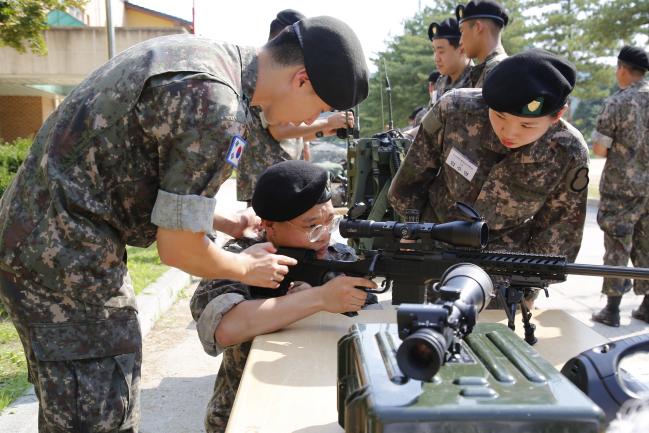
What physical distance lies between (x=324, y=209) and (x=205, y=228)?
73 cm

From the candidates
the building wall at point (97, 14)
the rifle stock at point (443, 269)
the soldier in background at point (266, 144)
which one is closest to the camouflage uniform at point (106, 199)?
the rifle stock at point (443, 269)

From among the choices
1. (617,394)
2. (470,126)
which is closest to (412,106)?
(470,126)

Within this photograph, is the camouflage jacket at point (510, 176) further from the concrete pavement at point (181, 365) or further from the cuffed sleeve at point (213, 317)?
the cuffed sleeve at point (213, 317)

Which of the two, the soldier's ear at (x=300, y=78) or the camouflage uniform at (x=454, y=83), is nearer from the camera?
the soldier's ear at (x=300, y=78)

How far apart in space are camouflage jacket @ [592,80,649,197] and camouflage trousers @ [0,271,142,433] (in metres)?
4.43

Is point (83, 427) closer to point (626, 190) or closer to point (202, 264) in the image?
point (202, 264)

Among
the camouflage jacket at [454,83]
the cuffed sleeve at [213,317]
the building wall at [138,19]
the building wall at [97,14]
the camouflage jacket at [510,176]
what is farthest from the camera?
the building wall at [138,19]

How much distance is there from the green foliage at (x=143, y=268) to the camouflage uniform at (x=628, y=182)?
12.3 feet

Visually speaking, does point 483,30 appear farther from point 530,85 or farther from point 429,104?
point 429,104

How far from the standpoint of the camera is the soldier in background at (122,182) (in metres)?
1.60

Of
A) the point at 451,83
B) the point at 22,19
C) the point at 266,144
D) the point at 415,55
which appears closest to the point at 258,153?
the point at 266,144

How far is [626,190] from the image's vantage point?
4.94 meters

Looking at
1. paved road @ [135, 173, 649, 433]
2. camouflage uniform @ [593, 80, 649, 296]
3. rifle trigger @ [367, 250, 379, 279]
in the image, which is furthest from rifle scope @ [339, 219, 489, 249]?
camouflage uniform @ [593, 80, 649, 296]

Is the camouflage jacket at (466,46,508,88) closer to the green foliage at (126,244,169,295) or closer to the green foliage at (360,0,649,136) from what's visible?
the green foliage at (126,244,169,295)
